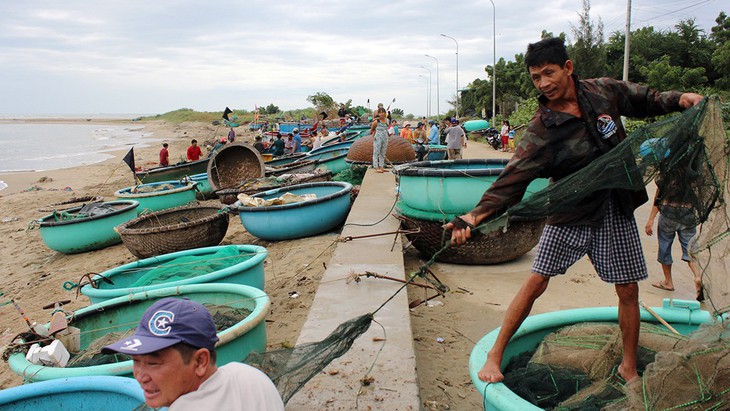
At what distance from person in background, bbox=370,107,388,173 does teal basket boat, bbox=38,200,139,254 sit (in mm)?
5350

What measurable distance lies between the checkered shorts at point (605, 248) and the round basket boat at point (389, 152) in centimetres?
1048

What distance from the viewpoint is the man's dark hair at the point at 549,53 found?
276cm

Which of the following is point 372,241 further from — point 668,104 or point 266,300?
point 668,104

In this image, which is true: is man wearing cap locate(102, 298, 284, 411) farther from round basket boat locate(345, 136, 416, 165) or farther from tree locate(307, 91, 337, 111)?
tree locate(307, 91, 337, 111)

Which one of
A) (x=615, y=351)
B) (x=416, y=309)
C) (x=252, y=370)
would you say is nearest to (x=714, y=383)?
(x=615, y=351)

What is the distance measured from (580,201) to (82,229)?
1050cm

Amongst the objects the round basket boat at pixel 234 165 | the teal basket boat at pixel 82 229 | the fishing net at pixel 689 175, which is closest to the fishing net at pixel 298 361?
the fishing net at pixel 689 175

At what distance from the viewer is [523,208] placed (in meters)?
2.87

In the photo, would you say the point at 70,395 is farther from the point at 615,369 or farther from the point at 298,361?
the point at 615,369

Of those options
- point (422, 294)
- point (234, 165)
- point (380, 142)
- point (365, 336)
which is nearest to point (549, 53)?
point (365, 336)

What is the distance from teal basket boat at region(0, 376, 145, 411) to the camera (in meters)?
2.88

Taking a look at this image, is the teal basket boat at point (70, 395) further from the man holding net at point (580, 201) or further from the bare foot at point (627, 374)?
the bare foot at point (627, 374)

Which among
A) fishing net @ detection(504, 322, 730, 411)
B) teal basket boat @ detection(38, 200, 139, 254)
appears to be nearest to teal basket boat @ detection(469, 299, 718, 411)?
fishing net @ detection(504, 322, 730, 411)

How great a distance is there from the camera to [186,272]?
566cm
